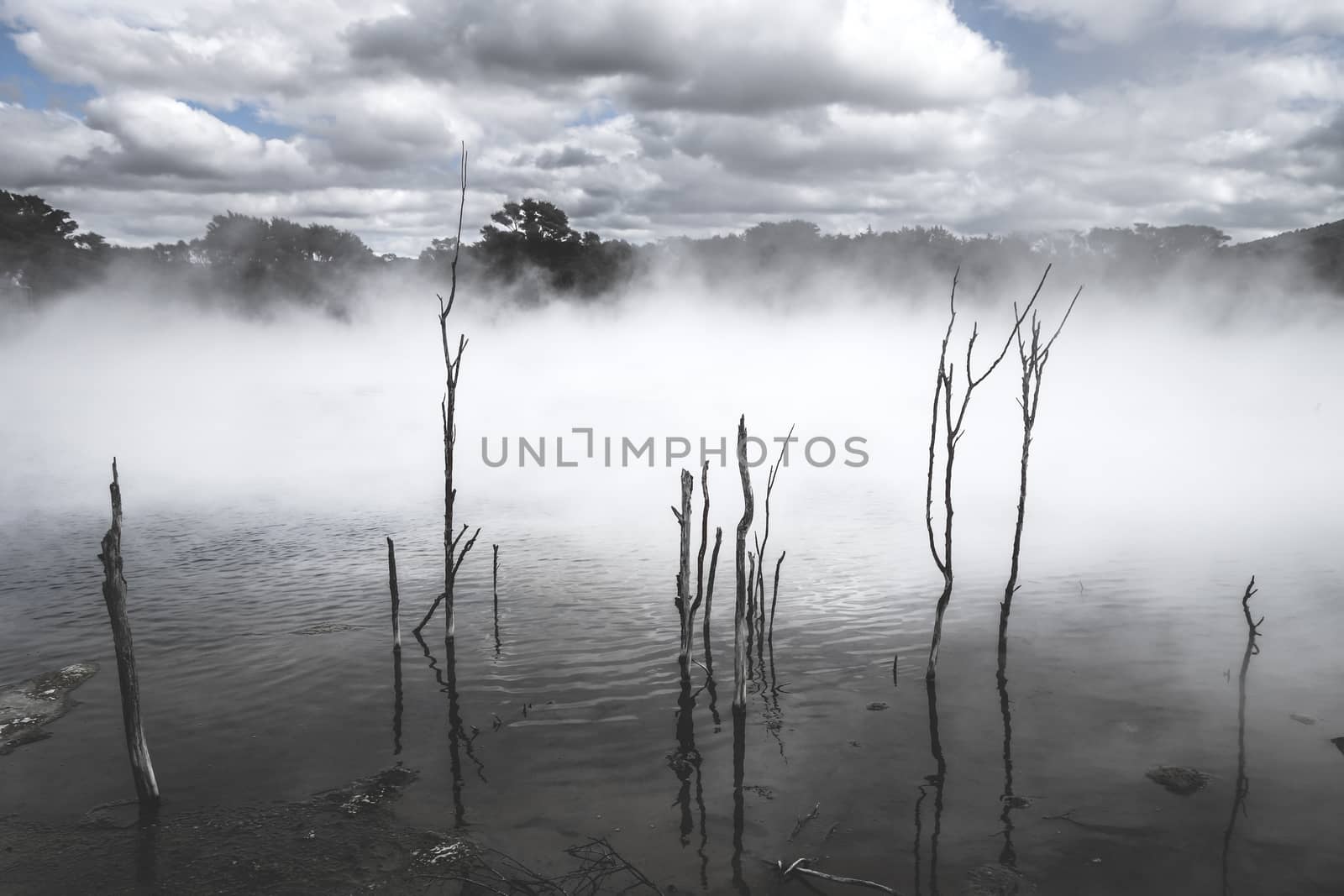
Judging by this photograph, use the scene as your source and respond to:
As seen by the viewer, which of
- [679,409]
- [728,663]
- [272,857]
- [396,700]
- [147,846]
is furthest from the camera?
[679,409]

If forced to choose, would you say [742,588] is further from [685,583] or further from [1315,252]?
[1315,252]

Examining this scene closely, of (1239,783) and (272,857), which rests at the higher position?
(1239,783)

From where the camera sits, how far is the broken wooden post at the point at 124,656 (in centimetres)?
706

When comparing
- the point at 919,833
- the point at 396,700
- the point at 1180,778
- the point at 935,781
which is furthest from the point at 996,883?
the point at 396,700

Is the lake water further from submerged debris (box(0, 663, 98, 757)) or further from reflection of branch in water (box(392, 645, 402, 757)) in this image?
submerged debris (box(0, 663, 98, 757))

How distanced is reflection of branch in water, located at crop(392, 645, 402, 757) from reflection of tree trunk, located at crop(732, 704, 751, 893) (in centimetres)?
380

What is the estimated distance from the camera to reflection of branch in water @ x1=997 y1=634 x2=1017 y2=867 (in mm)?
7133

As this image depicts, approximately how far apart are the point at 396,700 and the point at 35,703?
4546 mm

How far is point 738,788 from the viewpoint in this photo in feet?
27.2

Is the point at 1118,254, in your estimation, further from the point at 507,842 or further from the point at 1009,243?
the point at 507,842

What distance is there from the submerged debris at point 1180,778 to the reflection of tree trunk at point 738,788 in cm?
422

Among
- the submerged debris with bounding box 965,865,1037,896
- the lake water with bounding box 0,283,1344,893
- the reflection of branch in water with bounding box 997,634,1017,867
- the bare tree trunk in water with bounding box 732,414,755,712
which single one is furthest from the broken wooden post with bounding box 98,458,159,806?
the reflection of branch in water with bounding box 997,634,1017,867

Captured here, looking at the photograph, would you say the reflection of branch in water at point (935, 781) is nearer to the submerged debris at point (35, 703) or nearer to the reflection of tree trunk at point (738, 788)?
the reflection of tree trunk at point (738, 788)

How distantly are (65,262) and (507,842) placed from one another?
82316 millimetres
